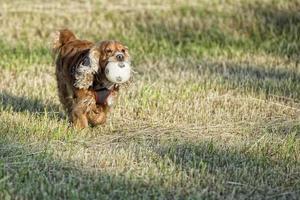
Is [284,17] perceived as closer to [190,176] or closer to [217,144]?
[217,144]

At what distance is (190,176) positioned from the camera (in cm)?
599

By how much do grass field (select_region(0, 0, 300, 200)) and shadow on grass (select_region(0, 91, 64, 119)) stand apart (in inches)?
0.8

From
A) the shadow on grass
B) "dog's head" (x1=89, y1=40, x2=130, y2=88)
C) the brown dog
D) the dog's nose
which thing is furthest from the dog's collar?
the shadow on grass

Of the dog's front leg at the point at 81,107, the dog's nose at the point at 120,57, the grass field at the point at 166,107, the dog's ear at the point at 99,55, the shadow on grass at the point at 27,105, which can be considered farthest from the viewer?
the shadow on grass at the point at 27,105

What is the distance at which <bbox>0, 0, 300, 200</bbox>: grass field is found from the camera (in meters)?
5.88

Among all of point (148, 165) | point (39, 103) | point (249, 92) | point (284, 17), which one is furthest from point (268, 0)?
point (148, 165)

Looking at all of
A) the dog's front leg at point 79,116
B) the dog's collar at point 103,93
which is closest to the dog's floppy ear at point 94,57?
the dog's collar at point 103,93

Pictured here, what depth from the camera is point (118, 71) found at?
22.1 feet

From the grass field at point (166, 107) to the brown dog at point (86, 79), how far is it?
0.62 feet

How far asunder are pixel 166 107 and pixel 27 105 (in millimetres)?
1504

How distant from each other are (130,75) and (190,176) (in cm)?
131

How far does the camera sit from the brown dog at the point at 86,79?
6852 mm

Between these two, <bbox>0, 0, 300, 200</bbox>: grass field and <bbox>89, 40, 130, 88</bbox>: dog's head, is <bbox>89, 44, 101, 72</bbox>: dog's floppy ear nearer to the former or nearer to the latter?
<bbox>89, 40, 130, 88</bbox>: dog's head

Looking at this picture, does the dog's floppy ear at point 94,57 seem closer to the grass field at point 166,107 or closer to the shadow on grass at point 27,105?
the grass field at point 166,107
